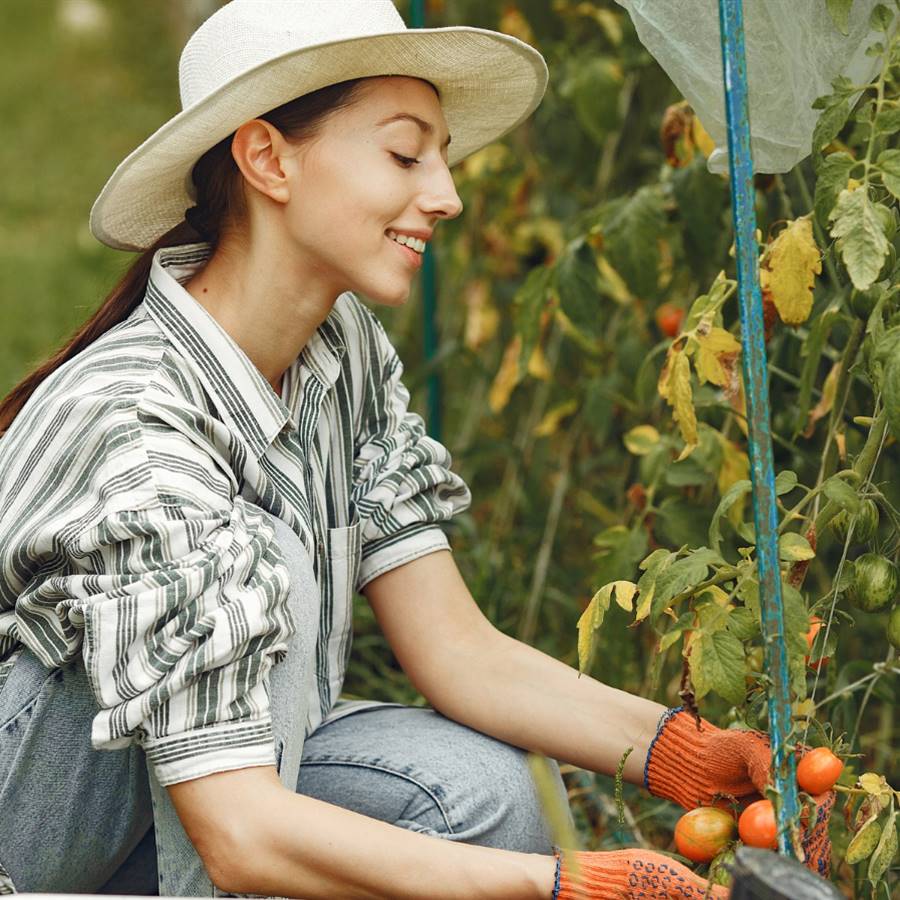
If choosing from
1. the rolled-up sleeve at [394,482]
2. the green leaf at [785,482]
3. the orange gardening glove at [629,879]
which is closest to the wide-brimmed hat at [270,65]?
the rolled-up sleeve at [394,482]

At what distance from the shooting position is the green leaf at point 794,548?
1.28 metres

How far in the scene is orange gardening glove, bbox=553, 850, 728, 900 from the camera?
1320 mm

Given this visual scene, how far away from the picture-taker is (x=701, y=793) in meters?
1.50

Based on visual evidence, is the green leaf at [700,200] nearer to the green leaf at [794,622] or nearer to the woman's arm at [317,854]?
the green leaf at [794,622]

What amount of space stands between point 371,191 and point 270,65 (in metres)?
0.16

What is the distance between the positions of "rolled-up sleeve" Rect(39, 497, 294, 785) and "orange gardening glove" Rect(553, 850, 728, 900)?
297 mm

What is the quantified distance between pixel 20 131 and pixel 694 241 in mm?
4491

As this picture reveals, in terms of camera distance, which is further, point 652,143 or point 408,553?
point 652,143

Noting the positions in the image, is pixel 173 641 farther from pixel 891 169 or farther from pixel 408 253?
pixel 891 169

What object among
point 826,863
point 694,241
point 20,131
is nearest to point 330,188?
point 694,241

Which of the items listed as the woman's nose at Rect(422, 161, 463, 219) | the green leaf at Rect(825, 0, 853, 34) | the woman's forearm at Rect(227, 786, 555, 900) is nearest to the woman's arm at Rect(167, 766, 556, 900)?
the woman's forearm at Rect(227, 786, 555, 900)

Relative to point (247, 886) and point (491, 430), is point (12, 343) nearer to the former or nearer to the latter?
point (491, 430)

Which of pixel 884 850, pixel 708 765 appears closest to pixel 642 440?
pixel 708 765

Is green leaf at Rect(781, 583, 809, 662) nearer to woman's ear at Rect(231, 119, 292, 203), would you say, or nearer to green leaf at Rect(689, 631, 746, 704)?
green leaf at Rect(689, 631, 746, 704)
